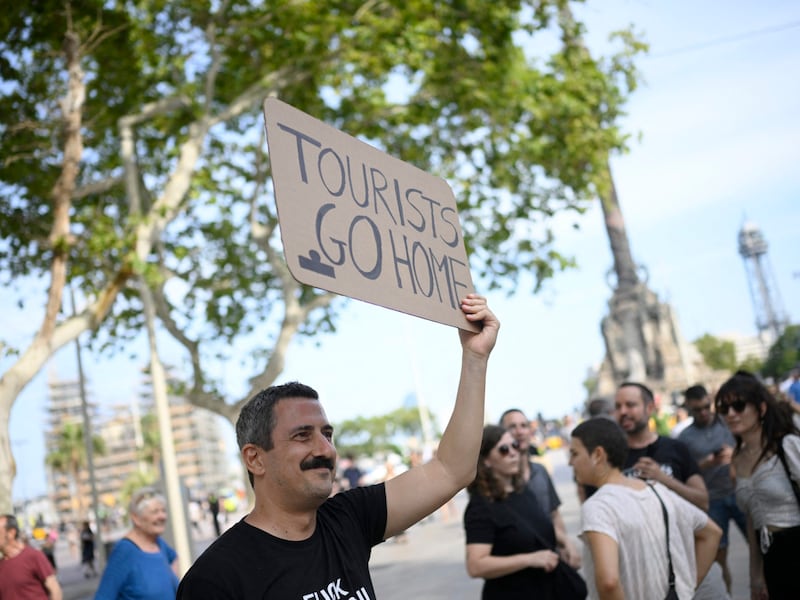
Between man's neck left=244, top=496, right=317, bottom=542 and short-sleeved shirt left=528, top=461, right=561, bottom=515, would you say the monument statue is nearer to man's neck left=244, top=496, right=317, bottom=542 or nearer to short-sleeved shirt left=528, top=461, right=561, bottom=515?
short-sleeved shirt left=528, top=461, right=561, bottom=515

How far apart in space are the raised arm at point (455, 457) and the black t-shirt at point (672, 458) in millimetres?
3000

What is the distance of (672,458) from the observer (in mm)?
6234

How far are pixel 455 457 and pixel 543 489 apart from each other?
3.09 m

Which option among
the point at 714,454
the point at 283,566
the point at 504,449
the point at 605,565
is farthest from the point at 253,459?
the point at 714,454

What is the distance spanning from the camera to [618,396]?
253 inches

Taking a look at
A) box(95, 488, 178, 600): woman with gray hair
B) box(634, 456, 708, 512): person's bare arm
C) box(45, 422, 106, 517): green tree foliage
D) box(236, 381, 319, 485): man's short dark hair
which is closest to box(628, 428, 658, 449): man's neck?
box(634, 456, 708, 512): person's bare arm

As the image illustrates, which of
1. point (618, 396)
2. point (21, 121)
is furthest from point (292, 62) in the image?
point (618, 396)

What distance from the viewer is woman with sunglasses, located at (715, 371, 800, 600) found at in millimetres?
4840

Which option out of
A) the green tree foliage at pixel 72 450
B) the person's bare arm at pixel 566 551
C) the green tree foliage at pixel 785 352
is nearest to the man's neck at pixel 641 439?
the person's bare arm at pixel 566 551

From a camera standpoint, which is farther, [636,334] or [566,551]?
[636,334]

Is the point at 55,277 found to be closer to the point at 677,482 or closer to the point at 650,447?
the point at 650,447

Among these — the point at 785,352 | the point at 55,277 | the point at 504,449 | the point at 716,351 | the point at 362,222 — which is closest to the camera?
the point at 362,222

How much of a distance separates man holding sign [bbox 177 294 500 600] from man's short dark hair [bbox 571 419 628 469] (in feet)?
4.08

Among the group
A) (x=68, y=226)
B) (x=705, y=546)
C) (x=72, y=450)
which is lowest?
(x=705, y=546)
